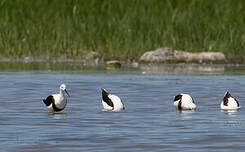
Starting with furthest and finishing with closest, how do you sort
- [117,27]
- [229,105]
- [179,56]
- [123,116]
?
[117,27]
[179,56]
[229,105]
[123,116]

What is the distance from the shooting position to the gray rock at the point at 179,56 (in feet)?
105

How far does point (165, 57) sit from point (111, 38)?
2110mm

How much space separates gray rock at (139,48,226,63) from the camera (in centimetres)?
3209

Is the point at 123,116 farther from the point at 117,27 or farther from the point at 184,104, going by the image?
the point at 117,27

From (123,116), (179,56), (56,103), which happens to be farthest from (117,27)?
(123,116)

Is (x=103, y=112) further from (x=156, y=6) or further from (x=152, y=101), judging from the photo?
(x=156, y=6)

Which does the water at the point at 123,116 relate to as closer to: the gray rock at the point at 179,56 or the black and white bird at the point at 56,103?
the black and white bird at the point at 56,103

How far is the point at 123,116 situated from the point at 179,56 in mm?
16207

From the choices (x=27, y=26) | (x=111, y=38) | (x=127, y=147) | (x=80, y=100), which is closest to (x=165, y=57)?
(x=111, y=38)

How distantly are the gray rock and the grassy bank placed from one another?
392 mm

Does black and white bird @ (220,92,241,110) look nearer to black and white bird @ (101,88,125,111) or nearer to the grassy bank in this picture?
black and white bird @ (101,88,125,111)

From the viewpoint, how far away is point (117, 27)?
3309 centimetres

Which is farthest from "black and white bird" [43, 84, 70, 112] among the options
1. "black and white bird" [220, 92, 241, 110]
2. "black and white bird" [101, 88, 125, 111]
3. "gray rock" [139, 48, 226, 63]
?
"gray rock" [139, 48, 226, 63]

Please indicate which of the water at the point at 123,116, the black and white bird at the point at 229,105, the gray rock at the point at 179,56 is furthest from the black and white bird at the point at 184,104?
the gray rock at the point at 179,56
